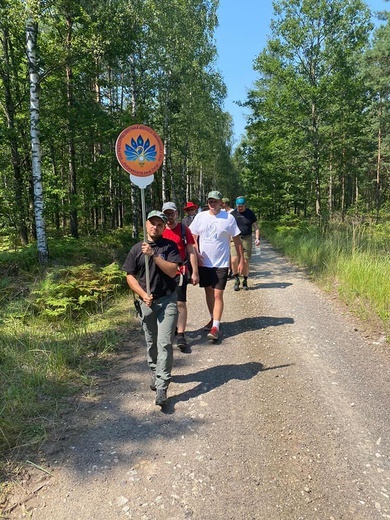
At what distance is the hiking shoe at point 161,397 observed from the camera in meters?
3.44

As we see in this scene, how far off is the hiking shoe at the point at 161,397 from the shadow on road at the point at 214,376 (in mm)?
157

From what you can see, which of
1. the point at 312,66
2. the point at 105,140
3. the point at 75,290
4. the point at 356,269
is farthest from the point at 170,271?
the point at 312,66

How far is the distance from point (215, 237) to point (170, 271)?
1807 millimetres

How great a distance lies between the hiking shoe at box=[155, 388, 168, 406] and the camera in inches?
135

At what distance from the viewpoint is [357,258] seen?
7594mm

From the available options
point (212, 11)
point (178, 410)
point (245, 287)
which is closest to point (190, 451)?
point (178, 410)

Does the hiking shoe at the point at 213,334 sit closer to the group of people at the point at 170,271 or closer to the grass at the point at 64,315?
the group of people at the point at 170,271

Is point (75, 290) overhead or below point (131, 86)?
below

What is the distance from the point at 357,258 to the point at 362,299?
1.51 meters

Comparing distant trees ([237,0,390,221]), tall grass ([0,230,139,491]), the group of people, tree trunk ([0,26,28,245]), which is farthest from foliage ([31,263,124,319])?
distant trees ([237,0,390,221])

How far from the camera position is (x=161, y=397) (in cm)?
345

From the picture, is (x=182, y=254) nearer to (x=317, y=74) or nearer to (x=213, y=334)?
(x=213, y=334)

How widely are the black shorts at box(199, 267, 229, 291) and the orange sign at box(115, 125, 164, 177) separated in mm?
1831

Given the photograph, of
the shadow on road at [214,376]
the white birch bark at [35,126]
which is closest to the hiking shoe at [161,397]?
the shadow on road at [214,376]
